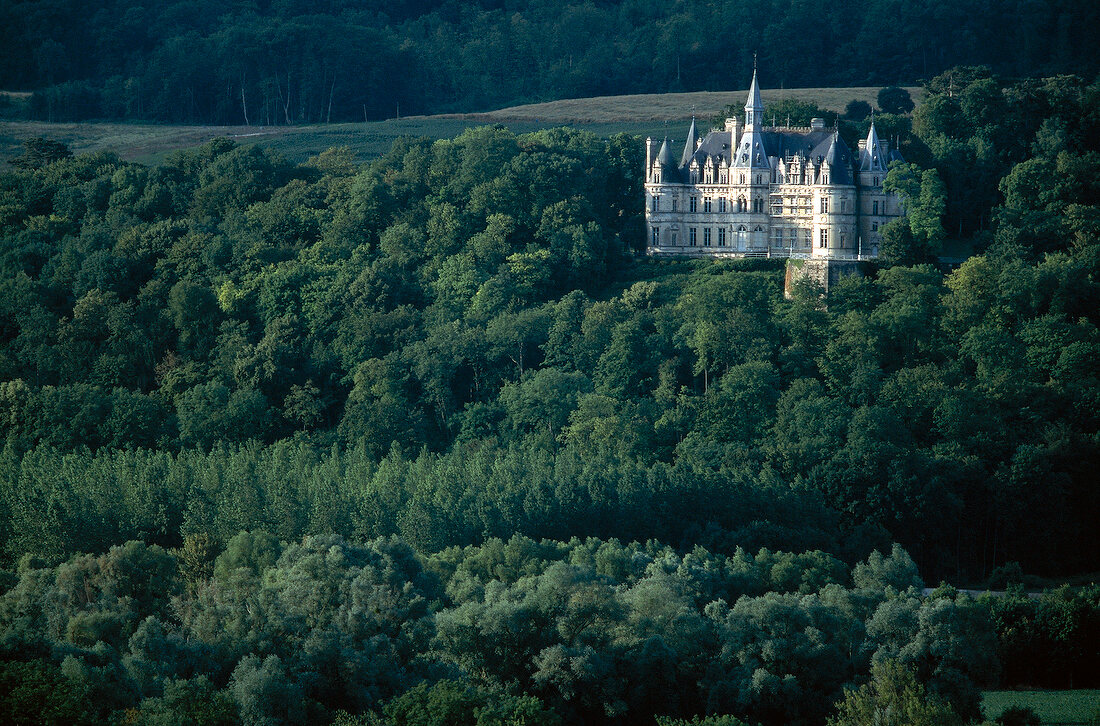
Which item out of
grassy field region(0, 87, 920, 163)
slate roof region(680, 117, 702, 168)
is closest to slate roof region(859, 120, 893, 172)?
slate roof region(680, 117, 702, 168)

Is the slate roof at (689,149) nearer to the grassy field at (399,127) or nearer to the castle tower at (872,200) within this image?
the castle tower at (872,200)

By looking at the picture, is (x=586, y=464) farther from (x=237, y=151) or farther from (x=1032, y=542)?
(x=237, y=151)

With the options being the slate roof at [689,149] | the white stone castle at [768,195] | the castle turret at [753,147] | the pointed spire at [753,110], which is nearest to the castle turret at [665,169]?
the white stone castle at [768,195]

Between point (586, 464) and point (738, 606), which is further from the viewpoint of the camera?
point (586, 464)

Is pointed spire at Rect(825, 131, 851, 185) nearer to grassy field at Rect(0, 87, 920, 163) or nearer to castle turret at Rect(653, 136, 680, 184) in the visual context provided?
castle turret at Rect(653, 136, 680, 184)

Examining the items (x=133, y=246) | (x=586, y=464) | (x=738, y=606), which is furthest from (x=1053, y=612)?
(x=133, y=246)

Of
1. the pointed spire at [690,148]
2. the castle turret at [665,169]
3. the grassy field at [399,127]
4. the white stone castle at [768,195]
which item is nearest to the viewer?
the white stone castle at [768,195]
